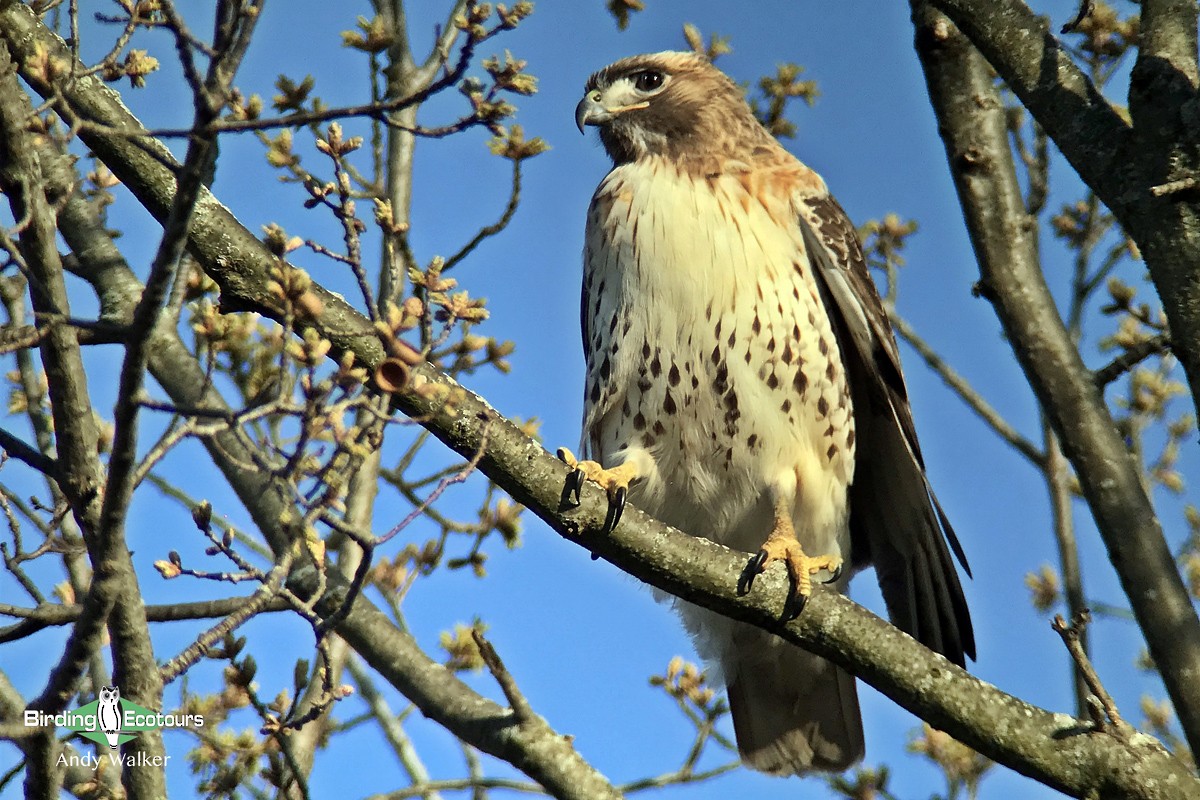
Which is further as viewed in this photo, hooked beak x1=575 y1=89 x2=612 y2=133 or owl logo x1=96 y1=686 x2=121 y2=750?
hooked beak x1=575 y1=89 x2=612 y2=133

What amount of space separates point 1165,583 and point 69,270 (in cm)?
330

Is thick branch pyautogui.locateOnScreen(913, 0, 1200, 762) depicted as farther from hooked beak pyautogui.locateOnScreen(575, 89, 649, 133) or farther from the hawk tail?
the hawk tail

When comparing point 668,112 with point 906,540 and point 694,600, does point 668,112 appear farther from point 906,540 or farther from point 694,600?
point 694,600

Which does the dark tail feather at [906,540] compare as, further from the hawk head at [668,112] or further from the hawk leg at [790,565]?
the hawk head at [668,112]

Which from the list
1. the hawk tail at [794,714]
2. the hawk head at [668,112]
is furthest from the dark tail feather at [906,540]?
the hawk head at [668,112]

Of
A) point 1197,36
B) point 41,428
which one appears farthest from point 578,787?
point 1197,36

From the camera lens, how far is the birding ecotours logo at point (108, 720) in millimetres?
2268

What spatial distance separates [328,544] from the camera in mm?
4473

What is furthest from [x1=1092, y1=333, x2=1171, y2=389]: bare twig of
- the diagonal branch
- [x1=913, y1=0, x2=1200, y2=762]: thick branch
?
the diagonal branch

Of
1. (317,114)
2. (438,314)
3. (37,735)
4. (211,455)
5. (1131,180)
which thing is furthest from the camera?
(211,455)

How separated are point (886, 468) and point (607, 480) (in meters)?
1.45

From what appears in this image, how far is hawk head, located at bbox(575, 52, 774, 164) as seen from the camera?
4.84 meters

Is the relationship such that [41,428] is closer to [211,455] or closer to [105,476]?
[211,455]

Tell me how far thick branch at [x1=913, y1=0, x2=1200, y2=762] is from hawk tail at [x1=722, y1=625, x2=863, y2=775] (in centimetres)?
170
